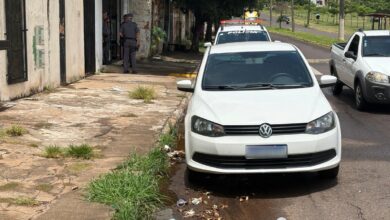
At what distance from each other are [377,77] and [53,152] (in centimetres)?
656

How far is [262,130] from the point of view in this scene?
5.90 m

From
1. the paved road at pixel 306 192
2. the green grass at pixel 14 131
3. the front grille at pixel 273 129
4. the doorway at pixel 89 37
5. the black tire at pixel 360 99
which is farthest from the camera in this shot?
the doorway at pixel 89 37

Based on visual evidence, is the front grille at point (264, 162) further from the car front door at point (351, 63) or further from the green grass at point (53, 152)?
the car front door at point (351, 63)

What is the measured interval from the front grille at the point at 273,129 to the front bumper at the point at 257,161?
0.05 metres

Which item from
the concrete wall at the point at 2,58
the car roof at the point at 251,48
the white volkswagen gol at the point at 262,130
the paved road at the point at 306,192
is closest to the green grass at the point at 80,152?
the paved road at the point at 306,192

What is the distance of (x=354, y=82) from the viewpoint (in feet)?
39.1

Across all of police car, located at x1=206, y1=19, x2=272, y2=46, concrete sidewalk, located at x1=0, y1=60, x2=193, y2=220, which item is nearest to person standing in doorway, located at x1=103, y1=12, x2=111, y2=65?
police car, located at x1=206, y1=19, x2=272, y2=46

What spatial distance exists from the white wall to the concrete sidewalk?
8.87 feet

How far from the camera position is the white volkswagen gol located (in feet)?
19.3

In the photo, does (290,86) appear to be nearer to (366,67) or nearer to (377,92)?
(377,92)

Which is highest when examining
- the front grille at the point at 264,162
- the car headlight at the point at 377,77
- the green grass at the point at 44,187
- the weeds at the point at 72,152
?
the car headlight at the point at 377,77

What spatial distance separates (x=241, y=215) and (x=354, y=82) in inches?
282

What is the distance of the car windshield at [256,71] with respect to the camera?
22.9 ft

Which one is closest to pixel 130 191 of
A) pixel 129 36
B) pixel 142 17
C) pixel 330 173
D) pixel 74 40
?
pixel 330 173
